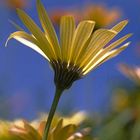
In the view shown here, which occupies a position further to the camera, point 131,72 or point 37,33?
point 131,72

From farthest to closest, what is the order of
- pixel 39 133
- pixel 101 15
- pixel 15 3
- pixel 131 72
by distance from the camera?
pixel 15 3, pixel 101 15, pixel 131 72, pixel 39 133

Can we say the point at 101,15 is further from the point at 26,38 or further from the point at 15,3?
the point at 26,38

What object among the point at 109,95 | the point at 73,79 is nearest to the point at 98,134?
the point at 73,79

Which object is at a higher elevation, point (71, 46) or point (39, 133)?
point (71, 46)

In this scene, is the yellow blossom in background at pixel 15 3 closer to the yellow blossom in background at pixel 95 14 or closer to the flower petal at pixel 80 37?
the yellow blossom in background at pixel 95 14

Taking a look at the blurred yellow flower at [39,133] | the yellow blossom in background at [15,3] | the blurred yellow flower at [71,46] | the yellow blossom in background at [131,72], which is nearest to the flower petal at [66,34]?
the blurred yellow flower at [71,46]

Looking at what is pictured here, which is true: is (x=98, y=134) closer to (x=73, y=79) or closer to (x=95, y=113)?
(x=95, y=113)

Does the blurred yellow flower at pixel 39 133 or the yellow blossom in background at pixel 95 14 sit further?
the yellow blossom in background at pixel 95 14

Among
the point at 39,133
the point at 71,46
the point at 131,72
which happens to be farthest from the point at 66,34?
the point at 131,72
